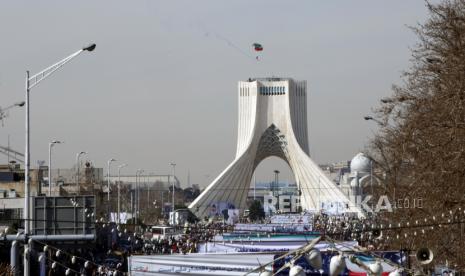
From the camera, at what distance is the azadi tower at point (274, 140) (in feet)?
410

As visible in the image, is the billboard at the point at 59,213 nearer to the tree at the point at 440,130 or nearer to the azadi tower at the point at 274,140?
the tree at the point at 440,130

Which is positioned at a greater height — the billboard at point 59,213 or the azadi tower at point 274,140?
the azadi tower at point 274,140

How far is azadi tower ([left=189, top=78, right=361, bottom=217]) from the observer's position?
410ft

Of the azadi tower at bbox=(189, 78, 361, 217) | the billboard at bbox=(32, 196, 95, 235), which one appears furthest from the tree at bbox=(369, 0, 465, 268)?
the azadi tower at bbox=(189, 78, 361, 217)

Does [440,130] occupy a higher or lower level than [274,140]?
lower

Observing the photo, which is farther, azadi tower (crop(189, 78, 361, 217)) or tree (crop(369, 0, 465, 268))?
azadi tower (crop(189, 78, 361, 217))

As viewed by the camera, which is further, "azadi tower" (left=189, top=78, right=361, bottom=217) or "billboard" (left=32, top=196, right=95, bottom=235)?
"azadi tower" (left=189, top=78, right=361, bottom=217)

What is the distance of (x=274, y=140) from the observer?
5251 inches

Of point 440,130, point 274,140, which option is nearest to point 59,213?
point 440,130

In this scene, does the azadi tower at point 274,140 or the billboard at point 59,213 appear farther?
the azadi tower at point 274,140

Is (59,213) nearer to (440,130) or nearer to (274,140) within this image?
(440,130)

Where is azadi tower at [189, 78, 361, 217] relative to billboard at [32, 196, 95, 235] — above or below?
above

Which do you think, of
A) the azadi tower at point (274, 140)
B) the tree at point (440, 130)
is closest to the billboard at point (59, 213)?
the tree at point (440, 130)

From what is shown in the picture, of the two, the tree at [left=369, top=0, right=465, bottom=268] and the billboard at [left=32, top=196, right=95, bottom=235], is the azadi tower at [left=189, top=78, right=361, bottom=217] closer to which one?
the tree at [left=369, top=0, right=465, bottom=268]
